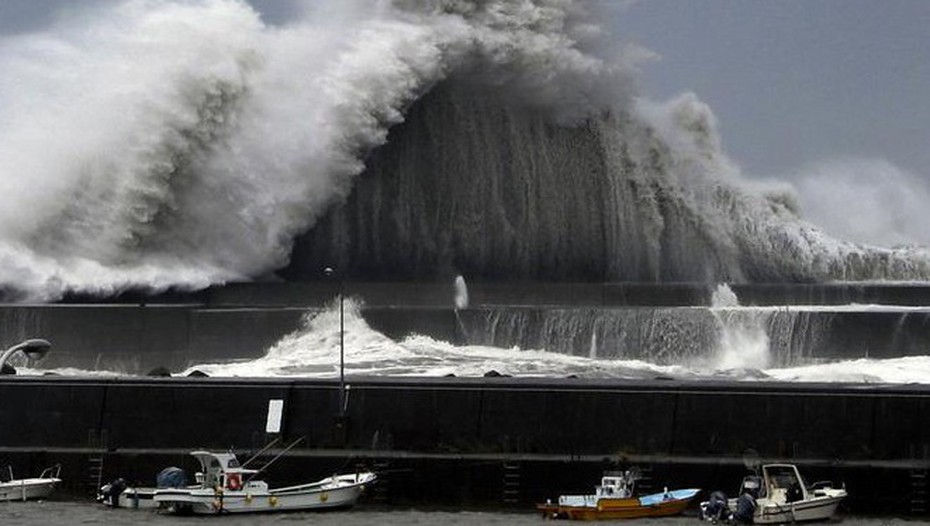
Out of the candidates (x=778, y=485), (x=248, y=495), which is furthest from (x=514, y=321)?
(x=778, y=485)

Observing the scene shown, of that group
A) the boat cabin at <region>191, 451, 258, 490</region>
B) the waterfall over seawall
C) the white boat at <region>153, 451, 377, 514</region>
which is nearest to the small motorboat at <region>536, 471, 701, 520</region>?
the white boat at <region>153, 451, 377, 514</region>

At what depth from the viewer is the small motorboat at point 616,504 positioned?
23.2 m

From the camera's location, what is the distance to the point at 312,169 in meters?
42.8

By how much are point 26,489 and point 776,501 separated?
8.86 meters

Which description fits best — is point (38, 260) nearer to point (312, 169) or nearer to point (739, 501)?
point (312, 169)

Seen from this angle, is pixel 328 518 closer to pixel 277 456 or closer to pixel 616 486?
pixel 277 456

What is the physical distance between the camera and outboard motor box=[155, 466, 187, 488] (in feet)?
81.0

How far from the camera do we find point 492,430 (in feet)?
82.0

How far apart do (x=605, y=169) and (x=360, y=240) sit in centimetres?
577

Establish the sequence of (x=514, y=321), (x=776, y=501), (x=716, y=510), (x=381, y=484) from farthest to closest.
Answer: (x=514, y=321) → (x=381, y=484) → (x=716, y=510) → (x=776, y=501)

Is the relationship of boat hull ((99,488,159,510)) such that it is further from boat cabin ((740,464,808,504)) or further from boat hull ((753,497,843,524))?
boat hull ((753,497,843,524))

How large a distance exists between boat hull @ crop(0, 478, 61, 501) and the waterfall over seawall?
18.1 m

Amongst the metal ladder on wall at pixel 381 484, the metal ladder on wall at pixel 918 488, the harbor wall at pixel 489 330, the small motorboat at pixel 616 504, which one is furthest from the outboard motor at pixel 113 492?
the harbor wall at pixel 489 330

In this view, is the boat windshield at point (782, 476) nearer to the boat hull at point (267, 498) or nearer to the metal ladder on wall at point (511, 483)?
the metal ladder on wall at point (511, 483)
